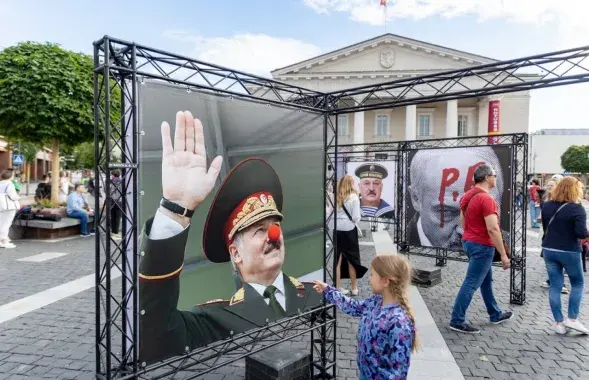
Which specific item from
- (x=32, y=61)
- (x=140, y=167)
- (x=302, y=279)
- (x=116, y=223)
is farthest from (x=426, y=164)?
(x=32, y=61)

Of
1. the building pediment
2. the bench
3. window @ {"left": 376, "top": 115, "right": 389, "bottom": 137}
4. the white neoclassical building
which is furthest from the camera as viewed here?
window @ {"left": 376, "top": 115, "right": 389, "bottom": 137}

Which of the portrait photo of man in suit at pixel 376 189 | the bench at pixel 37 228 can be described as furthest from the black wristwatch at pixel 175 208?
the bench at pixel 37 228

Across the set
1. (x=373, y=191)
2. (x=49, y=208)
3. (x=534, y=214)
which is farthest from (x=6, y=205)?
(x=534, y=214)

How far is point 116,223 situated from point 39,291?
5505 mm

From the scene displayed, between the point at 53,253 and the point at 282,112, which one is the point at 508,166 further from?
the point at 53,253

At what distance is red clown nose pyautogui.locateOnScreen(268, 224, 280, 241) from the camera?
3514 mm

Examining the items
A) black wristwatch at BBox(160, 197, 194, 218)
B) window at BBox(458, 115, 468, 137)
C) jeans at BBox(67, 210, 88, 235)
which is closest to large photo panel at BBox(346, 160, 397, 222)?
jeans at BBox(67, 210, 88, 235)

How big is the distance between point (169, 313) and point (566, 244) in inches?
188

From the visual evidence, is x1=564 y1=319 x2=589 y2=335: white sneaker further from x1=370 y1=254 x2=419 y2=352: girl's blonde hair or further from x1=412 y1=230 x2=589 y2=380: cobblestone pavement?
x1=370 y1=254 x2=419 y2=352: girl's blonde hair

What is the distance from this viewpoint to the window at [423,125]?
1970 inches

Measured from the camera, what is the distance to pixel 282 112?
3.68m

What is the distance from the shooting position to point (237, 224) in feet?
10.7

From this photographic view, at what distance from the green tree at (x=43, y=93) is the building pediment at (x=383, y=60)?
33.5m

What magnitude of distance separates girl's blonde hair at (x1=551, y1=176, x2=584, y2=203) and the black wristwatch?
4.75 meters
